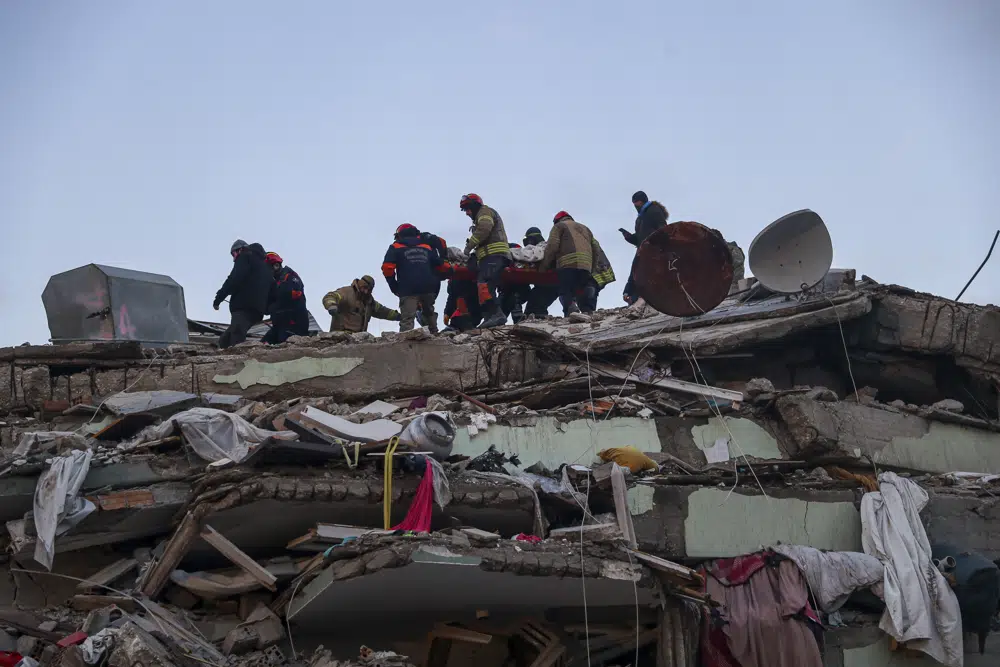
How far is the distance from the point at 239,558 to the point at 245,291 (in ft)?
17.8

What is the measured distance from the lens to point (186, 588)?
27.0ft

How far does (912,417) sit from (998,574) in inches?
87.9

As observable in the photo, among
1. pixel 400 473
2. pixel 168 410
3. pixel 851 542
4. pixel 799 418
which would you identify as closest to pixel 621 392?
pixel 799 418

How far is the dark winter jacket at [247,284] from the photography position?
42.5 ft

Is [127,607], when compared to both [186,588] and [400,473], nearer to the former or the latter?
[186,588]

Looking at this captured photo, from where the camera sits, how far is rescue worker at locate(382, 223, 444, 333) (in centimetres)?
1334

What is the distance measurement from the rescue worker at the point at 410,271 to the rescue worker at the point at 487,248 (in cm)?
57

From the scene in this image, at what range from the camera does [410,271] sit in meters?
13.3

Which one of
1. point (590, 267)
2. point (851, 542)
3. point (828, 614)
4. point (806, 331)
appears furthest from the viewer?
point (590, 267)

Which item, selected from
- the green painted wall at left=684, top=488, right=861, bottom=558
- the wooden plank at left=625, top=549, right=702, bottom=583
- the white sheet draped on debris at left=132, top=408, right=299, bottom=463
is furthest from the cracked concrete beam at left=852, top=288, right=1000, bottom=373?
the white sheet draped on debris at left=132, top=408, right=299, bottom=463

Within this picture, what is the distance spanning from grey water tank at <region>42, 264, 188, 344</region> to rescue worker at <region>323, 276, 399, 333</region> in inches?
86.1

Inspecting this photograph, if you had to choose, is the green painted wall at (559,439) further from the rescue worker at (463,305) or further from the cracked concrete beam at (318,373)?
the rescue worker at (463,305)

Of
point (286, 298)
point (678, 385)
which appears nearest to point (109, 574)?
point (678, 385)

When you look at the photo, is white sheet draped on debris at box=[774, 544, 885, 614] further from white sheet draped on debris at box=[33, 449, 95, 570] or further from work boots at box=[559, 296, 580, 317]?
white sheet draped on debris at box=[33, 449, 95, 570]
